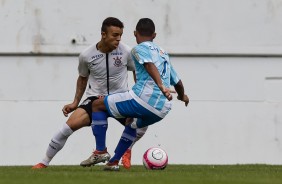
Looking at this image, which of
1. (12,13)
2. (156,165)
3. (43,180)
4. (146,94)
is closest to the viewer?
(43,180)

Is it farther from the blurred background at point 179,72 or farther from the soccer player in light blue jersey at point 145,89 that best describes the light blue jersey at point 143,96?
the blurred background at point 179,72

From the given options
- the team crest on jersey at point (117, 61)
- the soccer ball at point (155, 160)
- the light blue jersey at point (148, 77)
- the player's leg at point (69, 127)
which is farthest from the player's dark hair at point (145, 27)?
the soccer ball at point (155, 160)

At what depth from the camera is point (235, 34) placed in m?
17.4

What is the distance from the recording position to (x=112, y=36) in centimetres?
1179

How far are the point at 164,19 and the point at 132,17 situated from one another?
0.55m

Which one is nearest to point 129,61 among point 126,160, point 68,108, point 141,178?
point 68,108

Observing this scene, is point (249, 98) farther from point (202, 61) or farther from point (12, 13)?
point (12, 13)

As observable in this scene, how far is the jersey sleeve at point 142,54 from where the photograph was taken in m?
10.8

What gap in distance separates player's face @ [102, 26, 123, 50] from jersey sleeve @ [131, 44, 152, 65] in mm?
820

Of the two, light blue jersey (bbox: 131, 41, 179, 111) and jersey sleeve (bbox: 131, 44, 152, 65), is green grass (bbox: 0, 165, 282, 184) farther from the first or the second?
jersey sleeve (bbox: 131, 44, 152, 65)

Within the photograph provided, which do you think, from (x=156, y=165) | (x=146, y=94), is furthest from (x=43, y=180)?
(x=156, y=165)

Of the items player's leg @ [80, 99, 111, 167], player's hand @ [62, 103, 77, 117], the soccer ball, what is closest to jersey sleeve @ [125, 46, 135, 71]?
Answer: player's hand @ [62, 103, 77, 117]

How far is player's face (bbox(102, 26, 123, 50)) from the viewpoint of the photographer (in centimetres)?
1178

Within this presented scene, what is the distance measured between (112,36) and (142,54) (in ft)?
3.20
